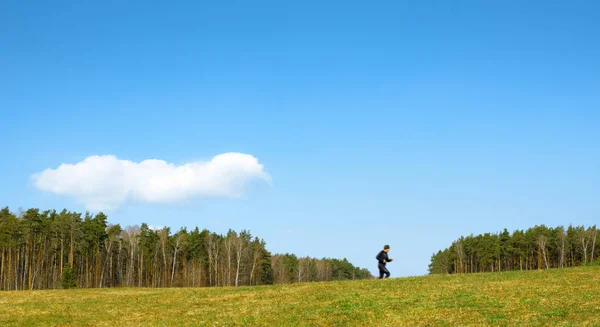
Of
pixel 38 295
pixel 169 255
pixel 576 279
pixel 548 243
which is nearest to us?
pixel 576 279

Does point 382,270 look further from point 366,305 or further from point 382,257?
point 366,305

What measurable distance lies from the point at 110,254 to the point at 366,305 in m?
101

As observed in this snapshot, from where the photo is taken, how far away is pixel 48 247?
104m

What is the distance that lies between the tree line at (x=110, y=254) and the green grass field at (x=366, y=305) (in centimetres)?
4028

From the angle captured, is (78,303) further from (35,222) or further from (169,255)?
(169,255)

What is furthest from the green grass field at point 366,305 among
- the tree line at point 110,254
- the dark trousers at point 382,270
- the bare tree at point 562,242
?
the bare tree at point 562,242

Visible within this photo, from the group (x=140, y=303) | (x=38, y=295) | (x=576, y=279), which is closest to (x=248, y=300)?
(x=140, y=303)

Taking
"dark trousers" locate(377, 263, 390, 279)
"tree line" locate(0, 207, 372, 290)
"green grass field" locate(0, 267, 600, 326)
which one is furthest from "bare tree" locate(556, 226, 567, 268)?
"dark trousers" locate(377, 263, 390, 279)

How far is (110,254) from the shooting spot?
389 feet

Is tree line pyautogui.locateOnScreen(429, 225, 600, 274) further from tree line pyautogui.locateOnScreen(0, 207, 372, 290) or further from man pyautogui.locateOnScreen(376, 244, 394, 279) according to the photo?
man pyautogui.locateOnScreen(376, 244, 394, 279)

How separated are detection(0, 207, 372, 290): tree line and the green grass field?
40.3 metres

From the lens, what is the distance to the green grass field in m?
25.2

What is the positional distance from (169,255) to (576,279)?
4247 inches

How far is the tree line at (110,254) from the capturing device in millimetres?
96250
